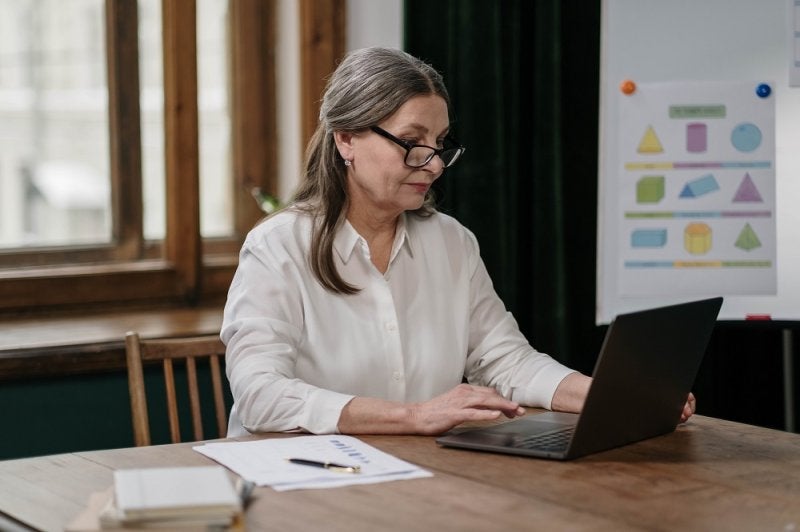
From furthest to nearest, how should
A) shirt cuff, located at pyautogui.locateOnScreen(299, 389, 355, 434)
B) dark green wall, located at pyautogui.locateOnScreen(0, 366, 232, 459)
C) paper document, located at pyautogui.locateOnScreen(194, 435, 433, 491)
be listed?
dark green wall, located at pyautogui.locateOnScreen(0, 366, 232, 459) → shirt cuff, located at pyautogui.locateOnScreen(299, 389, 355, 434) → paper document, located at pyautogui.locateOnScreen(194, 435, 433, 491)

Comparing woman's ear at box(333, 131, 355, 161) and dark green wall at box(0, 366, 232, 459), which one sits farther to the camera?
dark green wall at box(0, 366, 232, 459)

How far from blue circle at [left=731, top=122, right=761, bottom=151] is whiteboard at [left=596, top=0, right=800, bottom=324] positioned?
0.05 meters

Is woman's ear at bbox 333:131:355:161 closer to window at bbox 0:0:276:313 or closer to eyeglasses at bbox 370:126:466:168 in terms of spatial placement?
eyeglasses at bbox 370:126:466:168

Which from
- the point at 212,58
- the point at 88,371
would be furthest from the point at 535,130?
the point at 88,371

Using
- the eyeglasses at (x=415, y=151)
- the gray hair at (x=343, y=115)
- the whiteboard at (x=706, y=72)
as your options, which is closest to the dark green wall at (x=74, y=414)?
the gray hair at (x=343, y=115)

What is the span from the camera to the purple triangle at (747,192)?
278cm

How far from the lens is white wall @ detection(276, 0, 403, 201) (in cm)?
320

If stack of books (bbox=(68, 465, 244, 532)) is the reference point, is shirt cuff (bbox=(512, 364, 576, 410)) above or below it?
below

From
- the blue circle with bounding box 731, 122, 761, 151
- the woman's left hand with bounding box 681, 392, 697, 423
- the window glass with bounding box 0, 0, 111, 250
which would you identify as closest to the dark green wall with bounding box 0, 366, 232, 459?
the window glass with bounding box 0, 0, 111, 250

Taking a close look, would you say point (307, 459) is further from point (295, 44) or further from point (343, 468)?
point (295, 44)

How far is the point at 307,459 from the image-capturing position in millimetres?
1608

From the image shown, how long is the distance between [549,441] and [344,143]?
0.76m

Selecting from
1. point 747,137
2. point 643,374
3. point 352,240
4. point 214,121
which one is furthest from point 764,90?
point 214,121

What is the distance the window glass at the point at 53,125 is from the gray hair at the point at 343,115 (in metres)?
0.94
